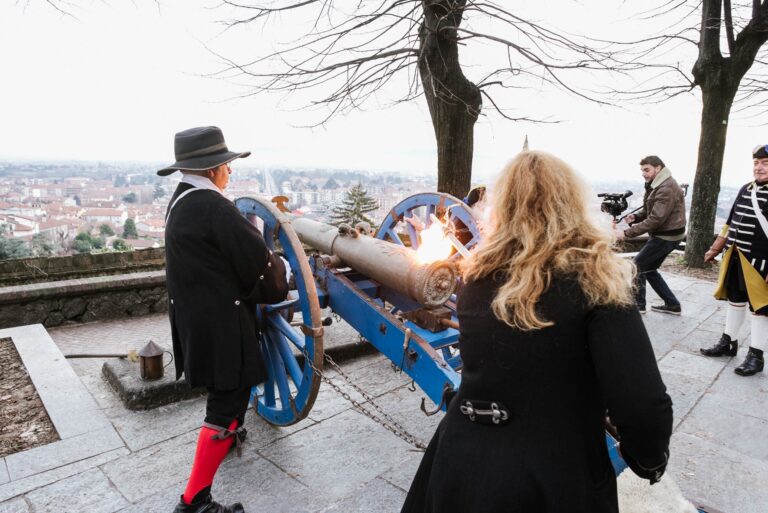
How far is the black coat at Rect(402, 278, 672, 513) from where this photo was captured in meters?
1.20

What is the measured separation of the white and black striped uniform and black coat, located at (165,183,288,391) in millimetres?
4071

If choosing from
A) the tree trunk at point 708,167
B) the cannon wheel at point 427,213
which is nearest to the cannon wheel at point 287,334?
the cannon wheel at point 427,213

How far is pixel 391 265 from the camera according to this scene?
2.82 meters

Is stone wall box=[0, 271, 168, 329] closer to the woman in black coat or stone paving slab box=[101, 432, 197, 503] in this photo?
stone paving slab box=[101, 432, 197, 503]

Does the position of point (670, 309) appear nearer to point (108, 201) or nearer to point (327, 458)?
point (327, 458)

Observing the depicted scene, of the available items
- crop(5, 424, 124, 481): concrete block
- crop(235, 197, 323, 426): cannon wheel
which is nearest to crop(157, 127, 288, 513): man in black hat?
crop(235, 197, 323, 426): cannon wheel

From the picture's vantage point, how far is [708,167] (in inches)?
356

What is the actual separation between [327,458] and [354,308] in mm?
870

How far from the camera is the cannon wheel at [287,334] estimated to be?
270 cm

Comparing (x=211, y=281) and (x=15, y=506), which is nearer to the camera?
(x=211, y=281)

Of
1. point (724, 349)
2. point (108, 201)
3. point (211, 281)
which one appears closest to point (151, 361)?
point (211, 281)

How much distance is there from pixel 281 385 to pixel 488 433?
197 cm

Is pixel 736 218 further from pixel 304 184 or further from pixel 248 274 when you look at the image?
pixel 304 184

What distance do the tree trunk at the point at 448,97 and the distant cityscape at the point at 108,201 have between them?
1.43 ft
